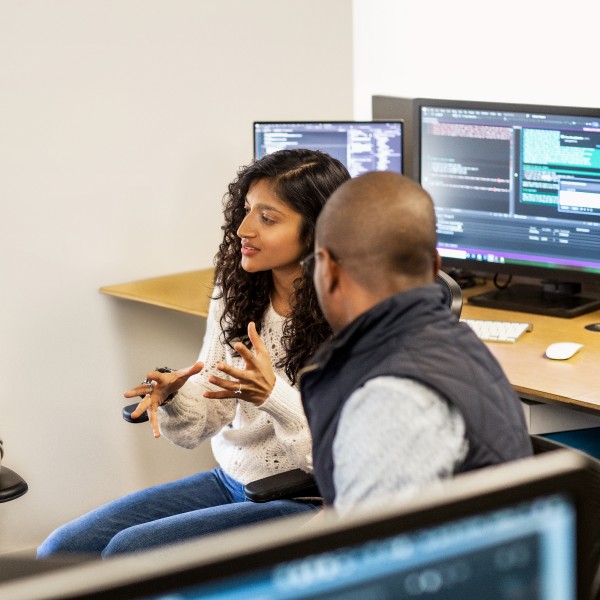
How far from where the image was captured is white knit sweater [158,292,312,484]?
2092 millimetres

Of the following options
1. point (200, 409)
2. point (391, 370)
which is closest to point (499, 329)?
point (200, 409)

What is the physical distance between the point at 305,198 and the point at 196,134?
121 cm

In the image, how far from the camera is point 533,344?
250cm

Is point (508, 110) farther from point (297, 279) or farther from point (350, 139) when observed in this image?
point (297, 279)

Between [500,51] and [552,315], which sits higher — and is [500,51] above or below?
above

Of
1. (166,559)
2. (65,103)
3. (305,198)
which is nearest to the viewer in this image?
(166,559)

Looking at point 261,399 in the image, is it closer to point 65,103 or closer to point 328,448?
point 328,448

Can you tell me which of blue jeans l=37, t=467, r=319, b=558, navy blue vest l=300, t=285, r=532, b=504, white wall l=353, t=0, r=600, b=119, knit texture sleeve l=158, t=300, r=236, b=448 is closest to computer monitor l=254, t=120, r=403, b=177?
white wall l=353, t=0, r=600, b=119

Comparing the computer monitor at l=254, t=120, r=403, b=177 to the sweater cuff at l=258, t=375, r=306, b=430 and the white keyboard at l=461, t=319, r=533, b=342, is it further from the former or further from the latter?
the sweater cuff at l=258, t=375, r=306, b=430

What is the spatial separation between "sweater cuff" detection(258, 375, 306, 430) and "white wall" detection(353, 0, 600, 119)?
1.61 metres

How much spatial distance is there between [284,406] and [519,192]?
1.15 metres

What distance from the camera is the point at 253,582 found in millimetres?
625

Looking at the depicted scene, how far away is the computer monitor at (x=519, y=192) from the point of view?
2645 mm

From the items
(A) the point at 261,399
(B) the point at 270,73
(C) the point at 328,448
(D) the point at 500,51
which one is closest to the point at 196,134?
(B) the point at 270,73
